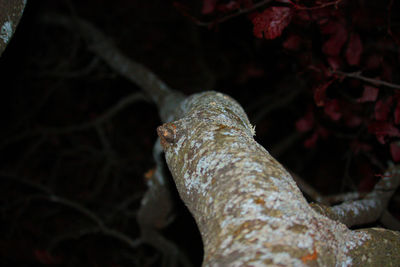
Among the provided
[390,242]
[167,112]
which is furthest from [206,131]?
[167,112]

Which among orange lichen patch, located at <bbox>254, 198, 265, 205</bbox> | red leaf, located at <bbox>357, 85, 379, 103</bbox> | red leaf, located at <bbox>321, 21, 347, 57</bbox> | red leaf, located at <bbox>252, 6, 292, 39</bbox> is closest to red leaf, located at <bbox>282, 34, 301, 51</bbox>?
red leaf, located at <bbox>321, 21, 347, 57</bbox>

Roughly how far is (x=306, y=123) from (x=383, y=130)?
29.7 inches

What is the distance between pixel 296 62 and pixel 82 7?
15.2 ft

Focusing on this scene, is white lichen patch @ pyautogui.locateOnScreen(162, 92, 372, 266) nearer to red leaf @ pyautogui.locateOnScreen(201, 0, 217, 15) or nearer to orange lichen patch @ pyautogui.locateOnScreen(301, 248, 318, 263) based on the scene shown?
orange lichen patch @ pyautogui.locateOnScreen(301, 248, 318, 263)

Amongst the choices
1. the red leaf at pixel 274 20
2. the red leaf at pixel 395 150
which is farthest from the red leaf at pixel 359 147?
the red leaf at pixel 274 20

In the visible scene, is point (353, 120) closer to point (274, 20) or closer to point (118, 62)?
point (274, 20)

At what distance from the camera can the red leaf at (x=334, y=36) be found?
5.33ft

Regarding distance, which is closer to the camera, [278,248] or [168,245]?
[278,248]

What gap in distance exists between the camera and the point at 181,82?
5.40 metres

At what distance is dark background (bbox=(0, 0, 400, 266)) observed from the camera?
346 cm

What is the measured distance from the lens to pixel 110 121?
504 cm

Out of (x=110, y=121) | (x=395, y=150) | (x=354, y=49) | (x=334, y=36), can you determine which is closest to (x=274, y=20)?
(x=334, y=36)

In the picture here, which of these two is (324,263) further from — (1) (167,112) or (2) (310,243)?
Result: (1) (167,112)

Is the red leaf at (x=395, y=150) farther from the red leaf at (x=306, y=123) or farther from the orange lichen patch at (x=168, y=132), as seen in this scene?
the orange lichen patch at (x=168, y=132)
